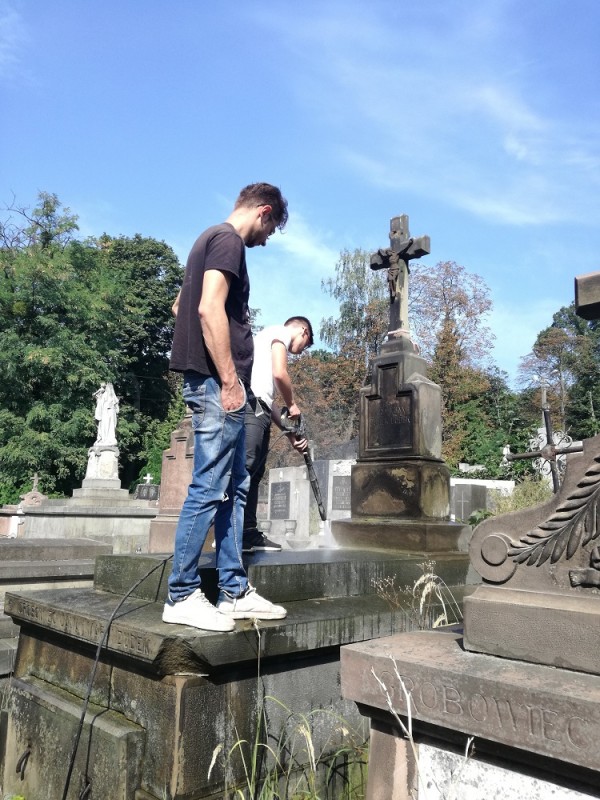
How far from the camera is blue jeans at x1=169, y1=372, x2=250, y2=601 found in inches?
110

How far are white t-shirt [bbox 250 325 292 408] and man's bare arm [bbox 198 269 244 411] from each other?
1555 mm

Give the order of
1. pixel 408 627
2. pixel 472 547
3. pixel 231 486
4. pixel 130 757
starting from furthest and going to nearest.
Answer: pixel 408 627
pixel 231 486
pixel 130 757
pixel 472 547

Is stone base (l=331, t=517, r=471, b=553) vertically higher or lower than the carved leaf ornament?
lower

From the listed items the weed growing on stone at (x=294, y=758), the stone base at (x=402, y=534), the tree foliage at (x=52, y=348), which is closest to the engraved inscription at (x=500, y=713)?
the weed growing on stone at (x=294, y=758)

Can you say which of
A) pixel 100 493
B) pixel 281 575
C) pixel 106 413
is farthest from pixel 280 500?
pixel 281 575

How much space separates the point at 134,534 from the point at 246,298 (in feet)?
52.0

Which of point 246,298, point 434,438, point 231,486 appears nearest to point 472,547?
point 231,486

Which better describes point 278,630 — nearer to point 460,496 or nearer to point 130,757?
point 130,757

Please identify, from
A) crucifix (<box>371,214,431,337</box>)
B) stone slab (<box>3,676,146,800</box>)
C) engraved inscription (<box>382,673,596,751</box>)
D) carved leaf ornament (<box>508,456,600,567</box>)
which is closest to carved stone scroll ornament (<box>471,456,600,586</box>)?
carved leaf ornament (<box>508,456,600,567</box>)

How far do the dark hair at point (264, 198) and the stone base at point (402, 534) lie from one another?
2973 millimetres

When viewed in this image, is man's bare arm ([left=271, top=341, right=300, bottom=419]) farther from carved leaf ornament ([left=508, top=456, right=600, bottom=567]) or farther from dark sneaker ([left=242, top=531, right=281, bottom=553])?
carved leaf ornament ([left=508, top=456, right=600, bottom=567])

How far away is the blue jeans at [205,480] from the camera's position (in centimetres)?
279

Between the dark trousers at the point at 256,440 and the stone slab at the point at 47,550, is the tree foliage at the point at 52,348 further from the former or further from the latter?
the dark trousers at the point at 256,440

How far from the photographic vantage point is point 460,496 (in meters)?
18.5
